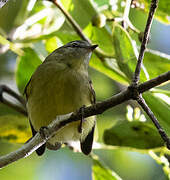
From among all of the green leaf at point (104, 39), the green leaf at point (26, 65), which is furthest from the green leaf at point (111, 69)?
the green leaf at point (26, 65)

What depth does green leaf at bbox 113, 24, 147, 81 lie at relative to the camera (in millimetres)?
2596

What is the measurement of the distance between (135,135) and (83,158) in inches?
100

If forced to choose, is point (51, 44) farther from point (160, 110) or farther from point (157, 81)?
point (157, 81)

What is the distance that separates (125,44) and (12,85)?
248cm

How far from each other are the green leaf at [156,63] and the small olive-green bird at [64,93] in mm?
411

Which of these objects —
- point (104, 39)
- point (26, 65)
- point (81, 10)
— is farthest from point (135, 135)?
point (26, 65)

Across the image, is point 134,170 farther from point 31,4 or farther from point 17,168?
point 31,4

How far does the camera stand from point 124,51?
266 centimetres

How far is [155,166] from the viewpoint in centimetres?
532

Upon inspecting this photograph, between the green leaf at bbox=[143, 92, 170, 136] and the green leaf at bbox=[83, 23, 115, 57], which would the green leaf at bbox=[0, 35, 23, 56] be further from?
the green leaf at bbox=[143, 92, 170, 136]

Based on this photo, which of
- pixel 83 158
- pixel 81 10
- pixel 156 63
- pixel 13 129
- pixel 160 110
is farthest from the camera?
pixel 83 158

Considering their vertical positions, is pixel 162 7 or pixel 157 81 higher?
pixel 157 81

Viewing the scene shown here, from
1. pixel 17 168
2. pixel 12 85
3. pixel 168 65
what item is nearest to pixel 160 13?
pixel 168 65

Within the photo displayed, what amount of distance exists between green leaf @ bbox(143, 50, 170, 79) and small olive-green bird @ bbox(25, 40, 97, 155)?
411 millimetres
